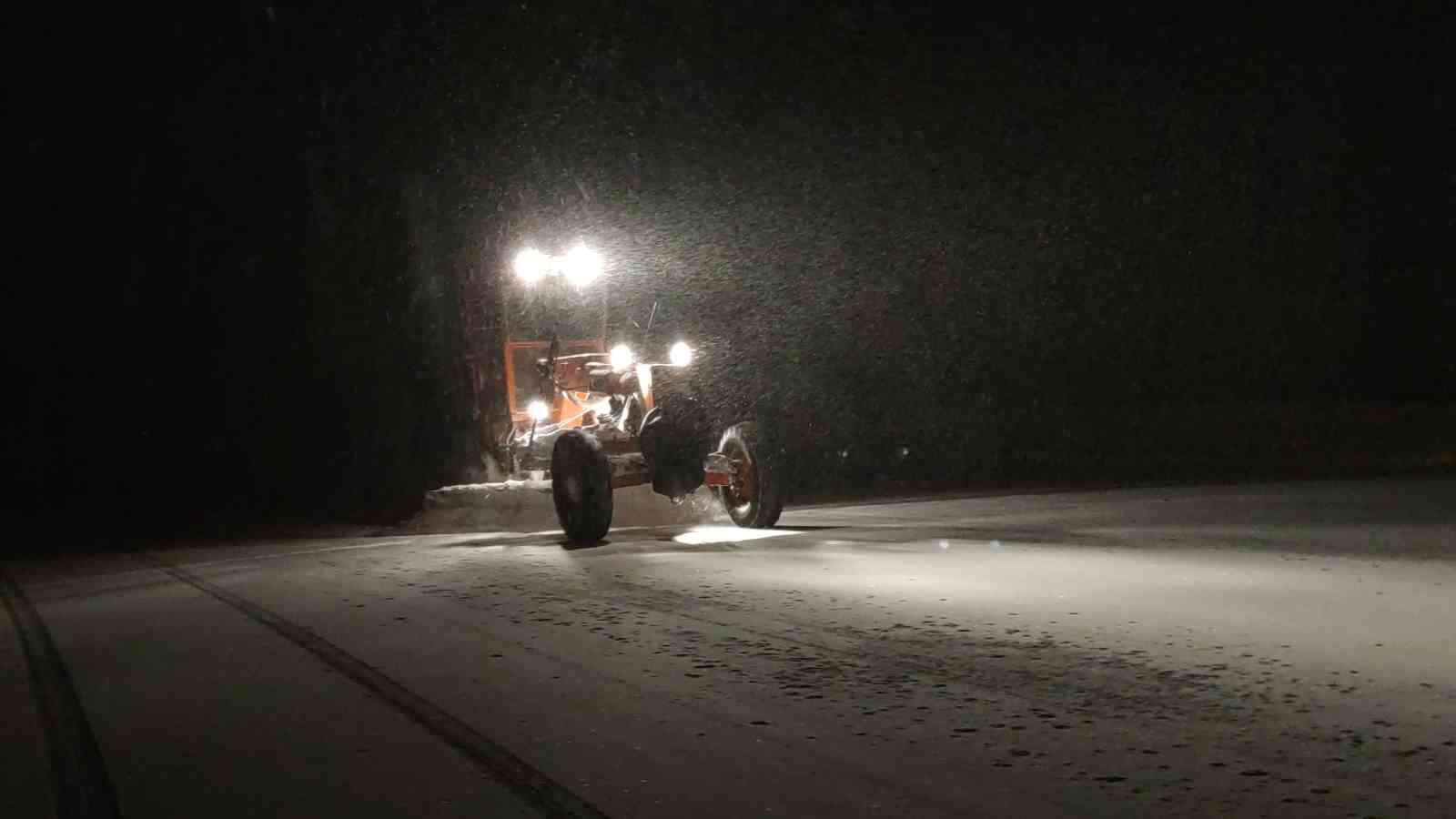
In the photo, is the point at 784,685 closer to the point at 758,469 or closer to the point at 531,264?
the point at 758,469

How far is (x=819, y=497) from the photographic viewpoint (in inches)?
1100

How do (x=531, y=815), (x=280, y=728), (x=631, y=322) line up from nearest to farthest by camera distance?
(x=531, y=815), (x=280, y=728), (x=631, y=322)

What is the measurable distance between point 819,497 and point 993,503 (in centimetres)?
645

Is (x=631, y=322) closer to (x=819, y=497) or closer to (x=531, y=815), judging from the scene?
(x=819, y=497)

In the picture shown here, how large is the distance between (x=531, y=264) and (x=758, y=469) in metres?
6.59

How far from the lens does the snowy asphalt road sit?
543 centimetres

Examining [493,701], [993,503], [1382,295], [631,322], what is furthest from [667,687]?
[1382,295]

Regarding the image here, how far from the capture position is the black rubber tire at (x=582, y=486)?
1582 centimetres

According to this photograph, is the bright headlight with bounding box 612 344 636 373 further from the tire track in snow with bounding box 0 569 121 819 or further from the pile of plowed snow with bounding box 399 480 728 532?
the tire track in snow with bounding box 0 569 121 819

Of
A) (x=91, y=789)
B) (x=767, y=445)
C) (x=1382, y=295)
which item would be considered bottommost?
(x=91, y=789)

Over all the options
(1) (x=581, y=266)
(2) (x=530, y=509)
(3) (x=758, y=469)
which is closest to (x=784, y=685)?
(3) (x=758, y=469)

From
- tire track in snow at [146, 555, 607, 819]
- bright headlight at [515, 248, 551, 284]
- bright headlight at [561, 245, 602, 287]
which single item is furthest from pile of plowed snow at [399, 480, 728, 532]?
tire track in snow at [146, 555, 607, 819]

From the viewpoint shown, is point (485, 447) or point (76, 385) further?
point (76, 385)

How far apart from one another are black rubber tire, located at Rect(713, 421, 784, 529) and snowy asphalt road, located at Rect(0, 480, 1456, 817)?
117 inches
